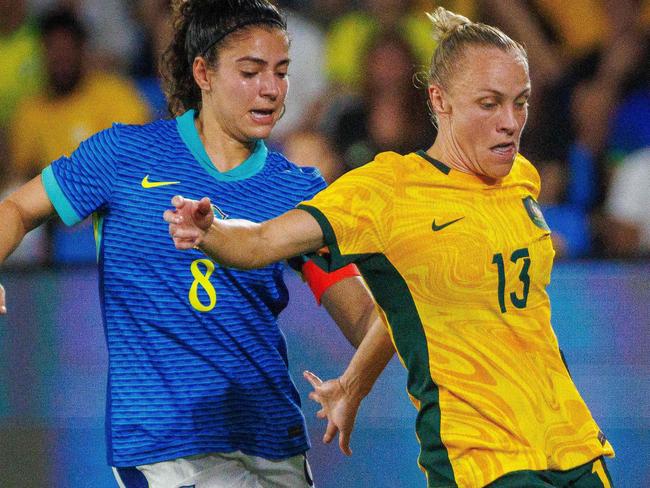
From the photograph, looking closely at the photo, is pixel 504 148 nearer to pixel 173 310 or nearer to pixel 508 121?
pixel 508 121

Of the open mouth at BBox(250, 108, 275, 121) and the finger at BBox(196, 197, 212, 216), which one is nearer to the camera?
the finger at BBox(196, 197, 212, 216)

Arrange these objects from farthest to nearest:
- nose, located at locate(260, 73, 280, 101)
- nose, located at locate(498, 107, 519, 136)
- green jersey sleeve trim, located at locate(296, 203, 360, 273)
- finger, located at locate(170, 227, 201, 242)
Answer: nose, located at locate(260, 73, 280, 101)
nose, located at locate(498, 107, 519, 136)
green jersey sleeve trim, located at locate(296, 203, 360, 273)
finger, located at locate(170, 227, 201, 242)

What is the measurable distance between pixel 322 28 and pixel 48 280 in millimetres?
3013

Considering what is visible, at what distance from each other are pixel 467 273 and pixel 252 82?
0.86 metres

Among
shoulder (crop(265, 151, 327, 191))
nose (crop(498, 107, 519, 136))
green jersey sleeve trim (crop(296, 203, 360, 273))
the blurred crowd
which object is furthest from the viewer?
the blurred crowd

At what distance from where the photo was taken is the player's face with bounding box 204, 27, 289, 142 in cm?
315

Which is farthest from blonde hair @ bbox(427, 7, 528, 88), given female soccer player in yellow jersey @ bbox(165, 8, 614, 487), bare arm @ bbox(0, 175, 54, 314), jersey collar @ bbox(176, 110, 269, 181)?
bare arm @ bbox(0, 175, 54, 314)

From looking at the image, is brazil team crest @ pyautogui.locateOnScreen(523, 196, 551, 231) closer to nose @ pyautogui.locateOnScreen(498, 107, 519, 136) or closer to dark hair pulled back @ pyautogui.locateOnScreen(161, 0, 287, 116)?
nose @ pyautogui.locateOnScreen(498, 107, 519, 136)

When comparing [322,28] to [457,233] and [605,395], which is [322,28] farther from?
[457,233]

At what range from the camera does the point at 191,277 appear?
3.04m

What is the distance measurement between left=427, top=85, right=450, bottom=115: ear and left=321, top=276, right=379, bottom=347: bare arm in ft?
1.93

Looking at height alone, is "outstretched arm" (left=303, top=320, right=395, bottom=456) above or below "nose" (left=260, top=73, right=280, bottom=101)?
below

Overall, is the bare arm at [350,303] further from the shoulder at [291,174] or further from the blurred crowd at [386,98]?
the blurred crowd at [386,98]

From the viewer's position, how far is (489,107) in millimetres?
2762
